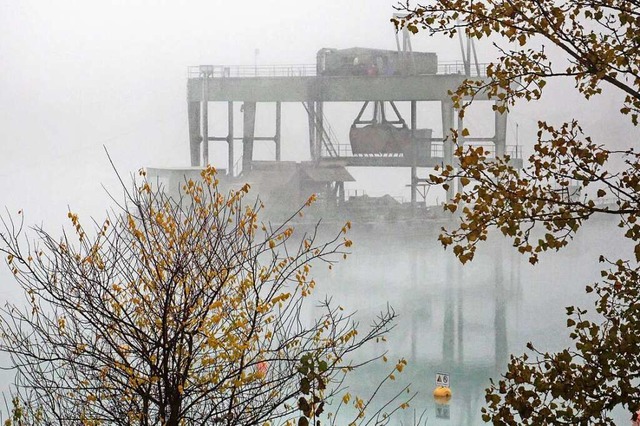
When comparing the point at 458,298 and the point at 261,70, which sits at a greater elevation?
Result: the point at 261,70

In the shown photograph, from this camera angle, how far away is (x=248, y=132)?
8141mm

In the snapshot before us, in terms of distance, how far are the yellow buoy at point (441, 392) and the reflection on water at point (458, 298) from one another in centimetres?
5

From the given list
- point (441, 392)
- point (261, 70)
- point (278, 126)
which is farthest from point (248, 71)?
point (441, 392)

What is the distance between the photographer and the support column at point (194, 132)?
8125 mm

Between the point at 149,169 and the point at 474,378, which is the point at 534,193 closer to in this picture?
the point at 474,378

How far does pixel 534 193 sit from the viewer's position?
199 centimetres

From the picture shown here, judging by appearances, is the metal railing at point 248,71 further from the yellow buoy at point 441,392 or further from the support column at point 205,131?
the yellow buoy at point 441,392

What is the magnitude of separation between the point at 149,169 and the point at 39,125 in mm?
1136

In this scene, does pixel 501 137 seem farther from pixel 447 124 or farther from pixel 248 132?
pixel 248 132

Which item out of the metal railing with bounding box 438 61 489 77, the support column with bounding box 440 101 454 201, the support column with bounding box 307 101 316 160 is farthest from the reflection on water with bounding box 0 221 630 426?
the metal railing with bounding box 438 61 489 77

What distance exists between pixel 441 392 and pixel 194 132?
9.96 ft

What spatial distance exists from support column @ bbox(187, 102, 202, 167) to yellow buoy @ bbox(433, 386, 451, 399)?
108 inches

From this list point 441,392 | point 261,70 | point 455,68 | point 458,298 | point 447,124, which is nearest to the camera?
point 441,392

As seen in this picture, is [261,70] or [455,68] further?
[261,70]
